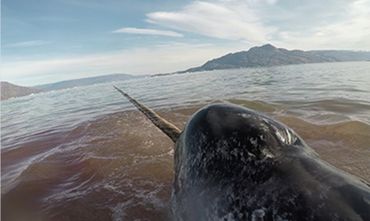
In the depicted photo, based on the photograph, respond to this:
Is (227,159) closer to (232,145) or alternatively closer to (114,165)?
(232,145)

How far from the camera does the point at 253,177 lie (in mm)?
2176

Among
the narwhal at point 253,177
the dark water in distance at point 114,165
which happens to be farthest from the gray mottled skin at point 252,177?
the dark water in distance at point 114,165

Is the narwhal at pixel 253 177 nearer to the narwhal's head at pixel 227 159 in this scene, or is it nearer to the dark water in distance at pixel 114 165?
the narwhal's head at pixel 227 159

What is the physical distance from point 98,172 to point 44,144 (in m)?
5.04

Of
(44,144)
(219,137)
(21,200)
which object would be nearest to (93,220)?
(21,200)

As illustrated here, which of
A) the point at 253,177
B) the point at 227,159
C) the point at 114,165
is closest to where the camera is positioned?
the point at 253,177

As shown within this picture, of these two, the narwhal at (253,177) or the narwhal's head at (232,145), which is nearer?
the narwhal at (253,177)

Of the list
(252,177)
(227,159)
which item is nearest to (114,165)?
(227,159)

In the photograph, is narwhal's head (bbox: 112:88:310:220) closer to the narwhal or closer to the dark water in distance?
the narwhal

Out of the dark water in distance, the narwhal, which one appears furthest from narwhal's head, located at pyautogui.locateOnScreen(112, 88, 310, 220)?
the dark water in distance

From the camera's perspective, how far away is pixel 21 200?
5.76m

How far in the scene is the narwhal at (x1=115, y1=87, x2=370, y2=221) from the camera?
1.80 m

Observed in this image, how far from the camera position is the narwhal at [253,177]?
1805mm

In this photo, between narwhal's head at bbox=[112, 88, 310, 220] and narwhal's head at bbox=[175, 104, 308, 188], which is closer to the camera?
narwhal's head at bbox=[112, 88, 310, 220]
